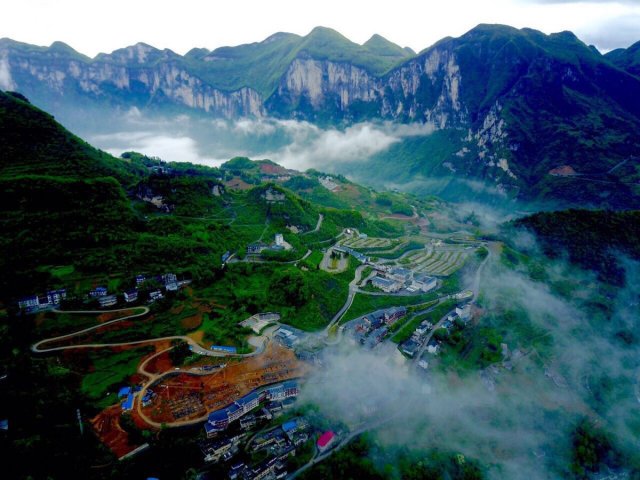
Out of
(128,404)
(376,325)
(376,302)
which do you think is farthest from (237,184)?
(128,404)

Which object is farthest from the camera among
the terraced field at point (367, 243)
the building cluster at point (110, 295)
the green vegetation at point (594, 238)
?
the terraced field at point (367, 243)

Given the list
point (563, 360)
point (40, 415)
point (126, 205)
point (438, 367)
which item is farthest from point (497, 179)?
point (40, 415)

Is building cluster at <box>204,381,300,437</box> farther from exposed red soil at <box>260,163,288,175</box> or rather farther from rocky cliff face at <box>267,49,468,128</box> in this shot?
rocky cliff face at <box>267,49,468,128</box>

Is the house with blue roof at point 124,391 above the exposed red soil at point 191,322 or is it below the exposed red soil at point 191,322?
below

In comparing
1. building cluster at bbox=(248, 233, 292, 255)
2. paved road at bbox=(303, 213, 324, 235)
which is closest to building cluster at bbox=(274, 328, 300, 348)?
building cluster at bbox=(248, 233, 292, 255)

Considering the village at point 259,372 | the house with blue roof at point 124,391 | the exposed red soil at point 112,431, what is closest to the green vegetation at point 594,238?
the village at point 259,372

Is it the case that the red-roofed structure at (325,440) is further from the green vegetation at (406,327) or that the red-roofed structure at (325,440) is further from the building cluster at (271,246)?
the building cluster at (271,246)

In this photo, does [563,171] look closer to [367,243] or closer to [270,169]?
[367,243]
